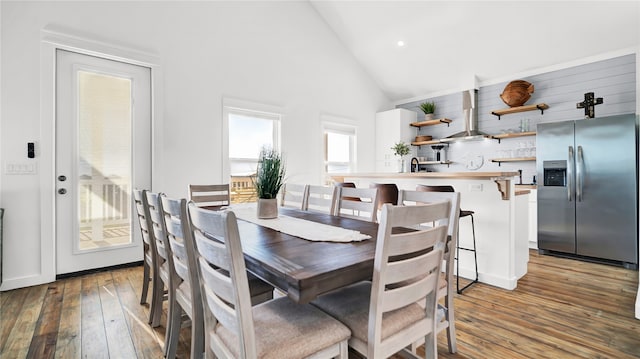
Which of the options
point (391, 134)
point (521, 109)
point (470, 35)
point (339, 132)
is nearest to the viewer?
point (470, 35)

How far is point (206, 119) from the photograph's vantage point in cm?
393

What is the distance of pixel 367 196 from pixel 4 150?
10.6 ft

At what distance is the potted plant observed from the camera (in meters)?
2.00

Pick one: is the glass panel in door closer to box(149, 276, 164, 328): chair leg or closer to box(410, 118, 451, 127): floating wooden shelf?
box(149, 276, 164, 328): chair leg

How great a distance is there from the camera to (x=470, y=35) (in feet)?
14.8

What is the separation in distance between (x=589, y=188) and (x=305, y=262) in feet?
13.6

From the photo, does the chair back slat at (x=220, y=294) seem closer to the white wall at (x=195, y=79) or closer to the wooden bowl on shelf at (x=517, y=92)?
the white wall at (x=195, y=79)

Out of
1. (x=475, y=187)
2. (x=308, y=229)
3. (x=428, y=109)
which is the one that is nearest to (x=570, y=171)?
(x=475, y=187)

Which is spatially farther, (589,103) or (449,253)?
(589,103)

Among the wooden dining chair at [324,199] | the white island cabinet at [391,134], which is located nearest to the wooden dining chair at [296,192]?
the wooden dining chair at [324,199]

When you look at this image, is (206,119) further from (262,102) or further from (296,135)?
(296,135)

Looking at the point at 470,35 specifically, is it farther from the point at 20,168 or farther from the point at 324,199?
the point at 20,168

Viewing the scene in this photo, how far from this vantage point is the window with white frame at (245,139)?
425 centimetres

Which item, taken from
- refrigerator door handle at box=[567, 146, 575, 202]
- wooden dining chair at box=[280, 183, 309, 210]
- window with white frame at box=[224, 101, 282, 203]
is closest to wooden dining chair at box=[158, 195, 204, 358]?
wooden dining chair at box=[280, 183, 309, 210]
